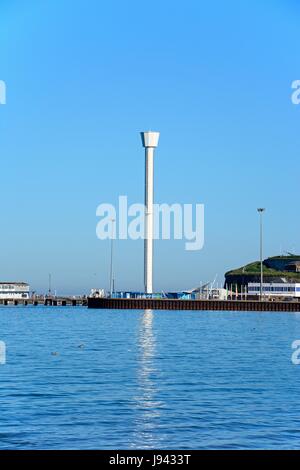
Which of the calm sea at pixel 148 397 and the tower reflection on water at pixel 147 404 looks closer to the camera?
the tower reflection on water at pixel 147 404

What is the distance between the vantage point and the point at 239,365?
6600cm

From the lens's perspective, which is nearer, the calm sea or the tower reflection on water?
the tower reflection on water

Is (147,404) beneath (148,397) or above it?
beneath

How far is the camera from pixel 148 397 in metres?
46.8

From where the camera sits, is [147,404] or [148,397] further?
[148,397]

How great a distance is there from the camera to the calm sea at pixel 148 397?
36.1 meters

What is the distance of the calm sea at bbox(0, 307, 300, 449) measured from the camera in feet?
118

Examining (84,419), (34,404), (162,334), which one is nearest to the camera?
(84,419)

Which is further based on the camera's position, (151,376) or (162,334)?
(162,334)

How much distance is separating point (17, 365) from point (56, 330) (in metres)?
55.3

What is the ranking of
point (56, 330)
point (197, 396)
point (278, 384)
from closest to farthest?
point (197, 396) < point (278, 384) < point (56, 330)
